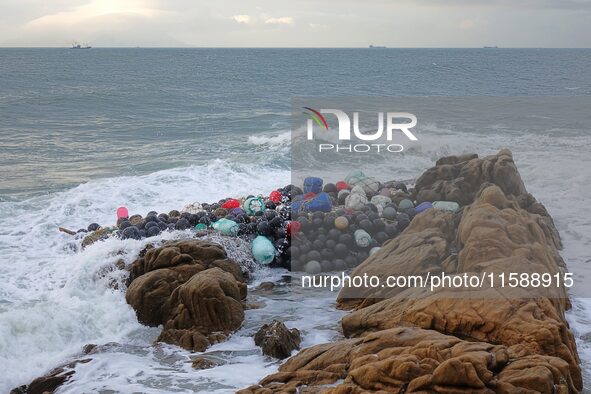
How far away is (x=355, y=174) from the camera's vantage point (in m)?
15.0

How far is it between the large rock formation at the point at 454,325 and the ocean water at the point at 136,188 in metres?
0.85

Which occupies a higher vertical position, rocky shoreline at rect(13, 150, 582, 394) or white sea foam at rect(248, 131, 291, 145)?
white sea foam at rect(248, 131, 291, 145)

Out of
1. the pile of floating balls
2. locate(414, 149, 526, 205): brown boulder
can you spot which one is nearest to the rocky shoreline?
locate(414, 149, 526, 205): brown boulder

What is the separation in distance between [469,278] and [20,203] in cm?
1242

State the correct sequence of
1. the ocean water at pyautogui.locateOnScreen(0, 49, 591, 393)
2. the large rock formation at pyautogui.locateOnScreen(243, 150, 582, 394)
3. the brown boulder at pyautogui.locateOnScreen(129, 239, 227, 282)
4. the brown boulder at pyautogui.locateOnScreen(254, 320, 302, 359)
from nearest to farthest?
the large rock formation at pyautogui.locateOnScreen(243, 150, 582, 394)
the brown boulder at pyautogui.locateOnScreen(254, 320, 302, 359)
the ocean water at pyautogui.locateOnScreen(0, 49, 591, 393)
the brown boulder at pyautogui.locateOnScreen(129, 239, 227, 282)

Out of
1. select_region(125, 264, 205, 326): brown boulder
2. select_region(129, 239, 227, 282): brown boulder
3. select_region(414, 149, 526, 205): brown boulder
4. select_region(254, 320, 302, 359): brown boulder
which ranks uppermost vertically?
select_region(414, 149, 526, 205): brown boulder

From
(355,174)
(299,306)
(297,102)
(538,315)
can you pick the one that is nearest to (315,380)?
(538,315)

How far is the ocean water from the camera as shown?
8.37m

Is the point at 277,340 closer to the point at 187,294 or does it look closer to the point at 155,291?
the point at 187,294

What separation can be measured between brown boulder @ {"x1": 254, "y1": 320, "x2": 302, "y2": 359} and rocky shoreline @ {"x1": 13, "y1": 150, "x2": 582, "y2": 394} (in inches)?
0.5

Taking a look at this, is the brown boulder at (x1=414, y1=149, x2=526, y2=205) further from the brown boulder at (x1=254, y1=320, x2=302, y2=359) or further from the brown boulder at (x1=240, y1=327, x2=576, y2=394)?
the brown boulder at (x1=240, y1=327, x2=576, y2=394)

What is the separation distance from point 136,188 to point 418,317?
1173 cm

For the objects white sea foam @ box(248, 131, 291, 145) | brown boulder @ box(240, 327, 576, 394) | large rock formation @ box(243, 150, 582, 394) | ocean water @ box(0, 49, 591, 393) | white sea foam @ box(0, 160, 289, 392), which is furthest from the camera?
white sea foam @ box(248, 131, 291, 145)

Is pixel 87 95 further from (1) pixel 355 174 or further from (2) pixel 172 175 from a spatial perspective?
(1) pixel 355 174
